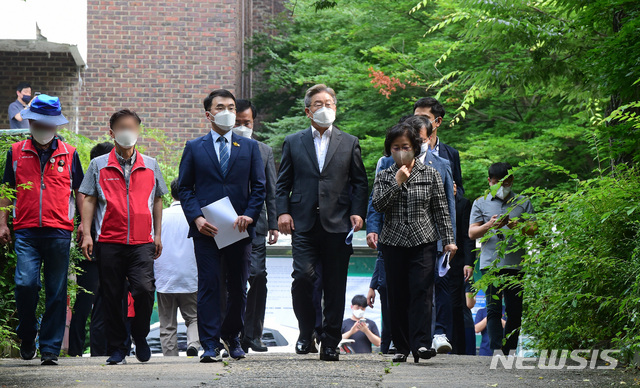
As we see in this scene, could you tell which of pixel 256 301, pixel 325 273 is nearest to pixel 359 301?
pixel 256 301

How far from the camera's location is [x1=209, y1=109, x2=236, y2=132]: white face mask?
7.81 m

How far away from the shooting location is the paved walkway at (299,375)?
5.92 metres

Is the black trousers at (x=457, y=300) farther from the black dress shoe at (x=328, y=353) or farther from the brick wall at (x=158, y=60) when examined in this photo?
the brick wall at (x=158, y=60)

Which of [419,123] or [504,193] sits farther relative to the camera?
[504,193]

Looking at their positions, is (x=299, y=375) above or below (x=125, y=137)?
below

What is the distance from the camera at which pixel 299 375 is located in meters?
6.38

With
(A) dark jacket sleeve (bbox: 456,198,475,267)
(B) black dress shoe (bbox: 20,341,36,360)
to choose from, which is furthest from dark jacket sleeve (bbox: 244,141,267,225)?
(A) dark jacket sleeve (bbox: 456,198,475,267)

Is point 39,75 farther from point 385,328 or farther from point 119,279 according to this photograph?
point 119,279

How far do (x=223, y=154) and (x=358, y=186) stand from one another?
118 cm

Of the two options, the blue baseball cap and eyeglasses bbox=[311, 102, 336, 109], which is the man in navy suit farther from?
the blue baseball cap

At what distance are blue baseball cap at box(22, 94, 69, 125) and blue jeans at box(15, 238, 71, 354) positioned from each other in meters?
1.02

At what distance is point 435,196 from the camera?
296 inches

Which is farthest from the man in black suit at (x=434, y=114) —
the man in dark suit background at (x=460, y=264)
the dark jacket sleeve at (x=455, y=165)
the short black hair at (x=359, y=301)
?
the short black hair at (x=359, y=301)

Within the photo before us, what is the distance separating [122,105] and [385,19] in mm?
6973
